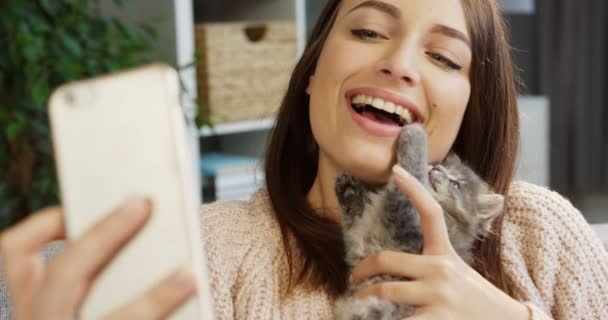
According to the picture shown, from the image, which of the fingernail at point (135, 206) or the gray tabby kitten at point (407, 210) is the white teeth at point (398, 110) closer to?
the gray tabby kitten at point (407, 210)

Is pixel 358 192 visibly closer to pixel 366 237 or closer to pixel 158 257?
pixel 366 237

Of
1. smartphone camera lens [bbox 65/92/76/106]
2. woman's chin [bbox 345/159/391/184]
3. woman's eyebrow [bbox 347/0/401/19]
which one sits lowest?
woman's chin [bbox 345/159/391/184]

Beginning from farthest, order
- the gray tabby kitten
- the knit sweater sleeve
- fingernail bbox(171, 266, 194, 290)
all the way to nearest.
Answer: the knit sweater sleeve, the gray tabby kitten, fingernail bbox(171, 266, 194, 290)

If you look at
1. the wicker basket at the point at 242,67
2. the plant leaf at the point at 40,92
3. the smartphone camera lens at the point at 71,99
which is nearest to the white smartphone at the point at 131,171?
the smartphone camera lens at the point at 71,99

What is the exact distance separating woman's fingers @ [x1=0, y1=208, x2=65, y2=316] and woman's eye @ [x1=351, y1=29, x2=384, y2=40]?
24.1 inches

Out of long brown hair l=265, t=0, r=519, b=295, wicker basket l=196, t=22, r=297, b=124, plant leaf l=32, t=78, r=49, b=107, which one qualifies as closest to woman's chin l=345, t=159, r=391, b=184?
long brown hair l=265, t=0, r=519, b=295

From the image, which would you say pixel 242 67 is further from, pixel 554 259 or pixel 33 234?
pixel 33 234

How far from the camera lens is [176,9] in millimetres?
2229

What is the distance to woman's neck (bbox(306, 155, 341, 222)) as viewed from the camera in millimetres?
1097

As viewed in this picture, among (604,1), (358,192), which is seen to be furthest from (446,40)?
(604,1)

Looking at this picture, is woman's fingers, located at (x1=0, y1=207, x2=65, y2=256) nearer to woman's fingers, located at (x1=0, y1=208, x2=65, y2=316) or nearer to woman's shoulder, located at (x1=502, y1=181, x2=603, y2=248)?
woman's fingers, located at (x1=0, y1=208, x2=65, y2=316)

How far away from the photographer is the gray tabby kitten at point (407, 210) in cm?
96

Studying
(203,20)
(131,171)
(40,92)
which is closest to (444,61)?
(131,171)

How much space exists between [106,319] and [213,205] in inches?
24.2
